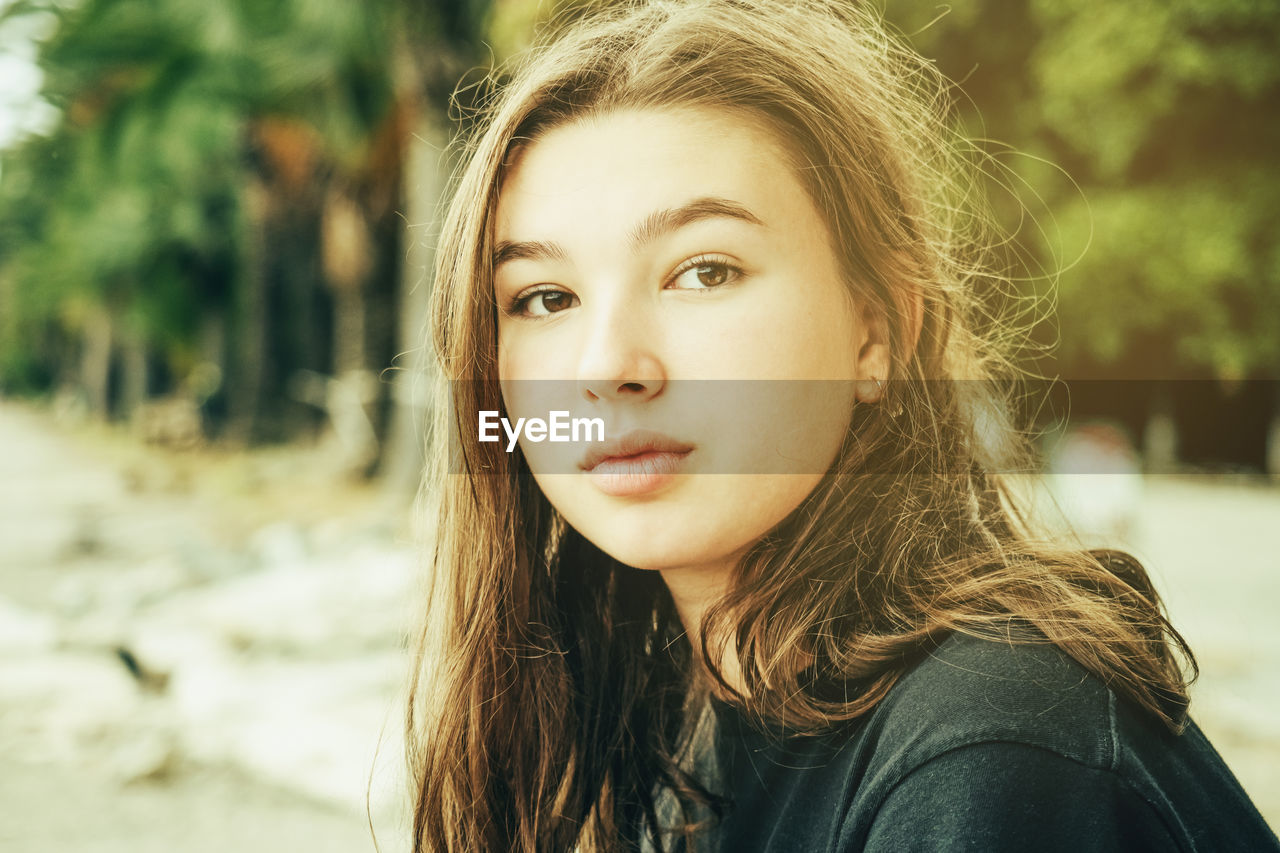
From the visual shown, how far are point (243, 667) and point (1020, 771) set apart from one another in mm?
4278

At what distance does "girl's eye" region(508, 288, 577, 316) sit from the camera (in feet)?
4.50

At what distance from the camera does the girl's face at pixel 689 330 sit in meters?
1.23

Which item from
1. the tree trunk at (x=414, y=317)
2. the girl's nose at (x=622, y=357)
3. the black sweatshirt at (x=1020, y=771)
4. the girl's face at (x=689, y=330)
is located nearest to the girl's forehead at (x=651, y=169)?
the girl's face at (x=689, y=330)

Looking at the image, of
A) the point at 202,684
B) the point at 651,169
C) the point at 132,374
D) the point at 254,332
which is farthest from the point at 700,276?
the point at 132,374

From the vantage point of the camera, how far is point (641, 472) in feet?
4.15

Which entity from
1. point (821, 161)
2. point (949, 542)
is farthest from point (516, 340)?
point (949, 542)

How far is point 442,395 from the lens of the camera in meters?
1.66

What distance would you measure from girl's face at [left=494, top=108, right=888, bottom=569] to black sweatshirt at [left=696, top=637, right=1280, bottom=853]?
0.32 metres

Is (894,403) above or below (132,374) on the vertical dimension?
below

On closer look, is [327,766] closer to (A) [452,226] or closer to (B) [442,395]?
(B) [442,395]

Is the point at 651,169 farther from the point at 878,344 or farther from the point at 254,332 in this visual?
the point at 254,332

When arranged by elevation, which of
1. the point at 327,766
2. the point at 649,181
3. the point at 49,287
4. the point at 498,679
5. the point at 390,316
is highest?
the point at 49,287

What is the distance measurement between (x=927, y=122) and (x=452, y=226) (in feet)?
2.59

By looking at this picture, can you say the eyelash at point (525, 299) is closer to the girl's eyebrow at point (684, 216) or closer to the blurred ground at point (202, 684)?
the girl's eyebrow at point (684, 216)
